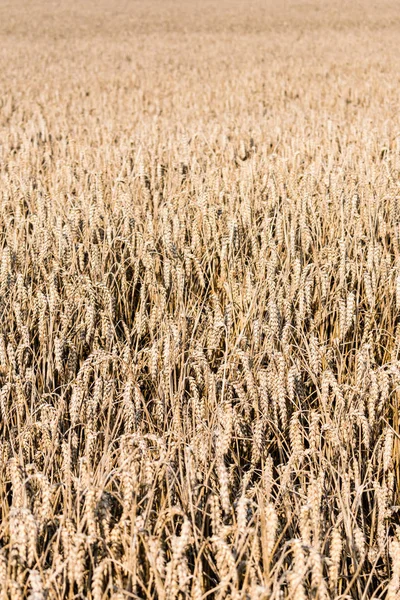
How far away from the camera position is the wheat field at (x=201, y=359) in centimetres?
108

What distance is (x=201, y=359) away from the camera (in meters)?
1.45

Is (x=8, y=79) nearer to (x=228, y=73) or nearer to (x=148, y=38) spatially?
(x=228, y=73)

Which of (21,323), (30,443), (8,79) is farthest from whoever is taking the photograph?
(8,79)

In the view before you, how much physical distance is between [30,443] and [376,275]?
126cm

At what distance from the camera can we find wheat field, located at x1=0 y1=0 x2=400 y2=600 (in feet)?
3.55

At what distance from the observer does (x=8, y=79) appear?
9023 millimetres

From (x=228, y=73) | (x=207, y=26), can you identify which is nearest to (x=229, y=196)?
(x=228, y=73)

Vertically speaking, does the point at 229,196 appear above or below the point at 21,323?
above

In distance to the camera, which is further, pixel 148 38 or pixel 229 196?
pixel 148 38

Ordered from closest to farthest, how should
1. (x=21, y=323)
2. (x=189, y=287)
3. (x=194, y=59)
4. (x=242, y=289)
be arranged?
(x=21, y=323) < (x=242, y=289) < (x=189, y=287) < (x=194, y=59)

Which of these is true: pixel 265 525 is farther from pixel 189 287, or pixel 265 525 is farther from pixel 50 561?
pixel 189 287

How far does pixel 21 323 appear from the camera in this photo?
188cm

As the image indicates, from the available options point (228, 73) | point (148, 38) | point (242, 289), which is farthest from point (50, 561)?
point (148, 38)

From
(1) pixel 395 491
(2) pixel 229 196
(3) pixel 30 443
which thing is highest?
(2) pixel 229 196
